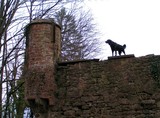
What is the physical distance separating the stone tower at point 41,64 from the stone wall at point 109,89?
0.30 meters

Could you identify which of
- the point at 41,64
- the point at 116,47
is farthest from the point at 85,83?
the point at 116,47

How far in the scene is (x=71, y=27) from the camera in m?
22.3

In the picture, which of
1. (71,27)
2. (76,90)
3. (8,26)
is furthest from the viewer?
(71,27)

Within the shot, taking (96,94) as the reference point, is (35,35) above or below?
above

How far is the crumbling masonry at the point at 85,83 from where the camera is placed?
974cm

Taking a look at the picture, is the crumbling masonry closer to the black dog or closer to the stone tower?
the stone tower

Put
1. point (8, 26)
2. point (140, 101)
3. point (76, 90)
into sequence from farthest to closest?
point (8, 26)
point (76, 90)
point (140, 101)

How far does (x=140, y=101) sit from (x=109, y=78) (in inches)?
44.4

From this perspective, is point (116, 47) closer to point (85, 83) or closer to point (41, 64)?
point (85, 83)

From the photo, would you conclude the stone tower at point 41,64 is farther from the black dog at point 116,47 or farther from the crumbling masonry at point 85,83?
the black dog at point 116,47

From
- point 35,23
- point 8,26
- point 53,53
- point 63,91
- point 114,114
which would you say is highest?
point 8,26

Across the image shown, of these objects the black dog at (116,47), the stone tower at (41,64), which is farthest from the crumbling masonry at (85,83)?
the black dog at (116,47)

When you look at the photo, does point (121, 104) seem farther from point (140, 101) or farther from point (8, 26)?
point (8, 26)

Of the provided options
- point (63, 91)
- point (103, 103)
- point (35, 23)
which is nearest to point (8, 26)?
point (35, 23)
